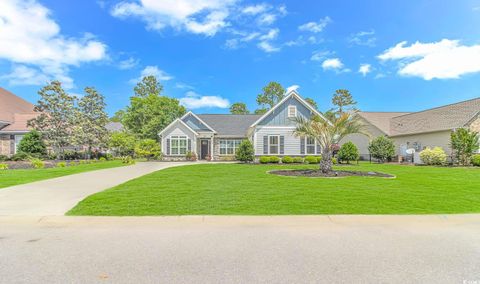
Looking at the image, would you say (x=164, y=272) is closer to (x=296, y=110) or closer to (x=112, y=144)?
(x=296, y=110)

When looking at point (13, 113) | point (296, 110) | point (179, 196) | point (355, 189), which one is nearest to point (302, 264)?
point (179, 196)

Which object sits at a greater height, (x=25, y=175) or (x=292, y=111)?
(x=292, y=111)

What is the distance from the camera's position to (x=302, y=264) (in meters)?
3.67

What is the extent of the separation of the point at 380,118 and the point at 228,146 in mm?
19765

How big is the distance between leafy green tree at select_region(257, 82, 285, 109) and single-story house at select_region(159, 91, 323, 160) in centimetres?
2291

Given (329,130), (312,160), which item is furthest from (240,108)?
(329,130)

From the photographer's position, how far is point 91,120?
1157 inches

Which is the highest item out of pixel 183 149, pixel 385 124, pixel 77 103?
pixel 77 103

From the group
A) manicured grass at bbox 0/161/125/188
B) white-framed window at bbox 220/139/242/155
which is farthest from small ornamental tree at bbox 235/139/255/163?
manicured grass at bbox 0/161/125/188

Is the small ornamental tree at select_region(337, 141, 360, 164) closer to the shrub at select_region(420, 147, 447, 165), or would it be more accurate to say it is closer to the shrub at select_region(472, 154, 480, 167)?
the shrub at select_region(420, 147, 447, 165)

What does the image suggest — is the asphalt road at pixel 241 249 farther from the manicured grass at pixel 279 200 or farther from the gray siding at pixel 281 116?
the gray siding at pixel 281 116

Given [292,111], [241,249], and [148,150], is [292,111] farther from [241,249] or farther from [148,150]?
[241,249]

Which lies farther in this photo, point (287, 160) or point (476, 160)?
point (287, 160)

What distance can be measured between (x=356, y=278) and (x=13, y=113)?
44.6m
